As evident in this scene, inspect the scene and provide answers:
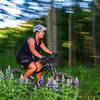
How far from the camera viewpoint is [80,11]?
823cm

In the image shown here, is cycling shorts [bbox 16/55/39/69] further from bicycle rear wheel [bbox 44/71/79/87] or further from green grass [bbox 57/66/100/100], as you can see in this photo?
green grass [bbox 57/66/100/100]

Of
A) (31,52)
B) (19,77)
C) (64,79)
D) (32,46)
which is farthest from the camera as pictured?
(19,77)

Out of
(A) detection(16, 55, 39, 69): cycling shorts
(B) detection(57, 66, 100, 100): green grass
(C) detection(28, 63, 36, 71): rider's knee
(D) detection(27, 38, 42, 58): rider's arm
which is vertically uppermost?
(D) detection(27, 38, 42, 58): rider's arm

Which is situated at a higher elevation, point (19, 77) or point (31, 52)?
point (31, 52)

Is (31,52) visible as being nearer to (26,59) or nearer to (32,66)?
(26,59)

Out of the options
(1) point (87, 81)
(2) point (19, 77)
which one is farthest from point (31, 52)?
(1) point (87, 81)

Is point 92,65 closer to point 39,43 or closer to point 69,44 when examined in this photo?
point 69,44

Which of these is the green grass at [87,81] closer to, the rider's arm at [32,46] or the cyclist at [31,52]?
the cyclist at [31,52]

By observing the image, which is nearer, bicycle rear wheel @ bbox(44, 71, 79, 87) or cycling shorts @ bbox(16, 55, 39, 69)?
bicycle rear wheel @ bbox(44, 71, 79, 87)

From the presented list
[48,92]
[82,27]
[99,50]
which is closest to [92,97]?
[48,92]

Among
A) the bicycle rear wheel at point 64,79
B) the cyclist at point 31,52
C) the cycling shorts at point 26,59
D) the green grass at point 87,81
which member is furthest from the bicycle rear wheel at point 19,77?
the green grass at point 87,81

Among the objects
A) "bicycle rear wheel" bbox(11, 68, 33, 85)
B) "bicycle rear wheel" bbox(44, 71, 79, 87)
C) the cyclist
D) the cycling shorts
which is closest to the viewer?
"bicycle rear wheel" bbox(44, 71, 79, 87)

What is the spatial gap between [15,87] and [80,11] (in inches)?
142

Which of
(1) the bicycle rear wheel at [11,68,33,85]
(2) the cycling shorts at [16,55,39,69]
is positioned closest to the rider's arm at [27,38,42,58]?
(2) the cycling shorts at [16,55,39,69]
